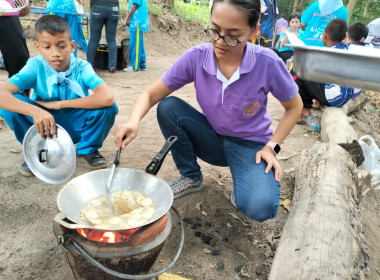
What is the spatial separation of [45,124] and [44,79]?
54 cm

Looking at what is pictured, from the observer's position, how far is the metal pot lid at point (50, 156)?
83.9 inches

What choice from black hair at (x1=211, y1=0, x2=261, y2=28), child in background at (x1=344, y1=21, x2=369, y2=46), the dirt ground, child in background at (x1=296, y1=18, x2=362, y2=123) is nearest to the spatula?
the dirt ground

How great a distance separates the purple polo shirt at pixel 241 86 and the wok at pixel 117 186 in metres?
0.51

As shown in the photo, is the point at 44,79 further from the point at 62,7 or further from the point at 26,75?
the point at 62,7

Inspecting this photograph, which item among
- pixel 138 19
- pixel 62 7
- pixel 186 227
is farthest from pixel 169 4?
pixel 186 227

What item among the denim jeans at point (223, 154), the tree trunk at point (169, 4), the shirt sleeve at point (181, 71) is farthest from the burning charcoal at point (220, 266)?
the tree trunk at point (169, 4)

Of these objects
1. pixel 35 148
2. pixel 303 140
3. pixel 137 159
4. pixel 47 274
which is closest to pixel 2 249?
pixel 47 274

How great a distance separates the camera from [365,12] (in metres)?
25.2

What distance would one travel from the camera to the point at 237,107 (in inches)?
80.1

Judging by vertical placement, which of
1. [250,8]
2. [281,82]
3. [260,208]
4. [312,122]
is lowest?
[312,122]

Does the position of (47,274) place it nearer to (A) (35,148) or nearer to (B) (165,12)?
(A) (35,148)

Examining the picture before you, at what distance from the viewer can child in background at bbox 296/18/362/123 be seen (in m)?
4.24

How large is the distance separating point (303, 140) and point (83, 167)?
2789mm

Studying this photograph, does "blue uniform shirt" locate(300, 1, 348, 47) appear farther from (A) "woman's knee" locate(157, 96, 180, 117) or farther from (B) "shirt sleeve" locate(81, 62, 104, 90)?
(B) "shirt sleeve" locate(81, 62, 104, 90)
